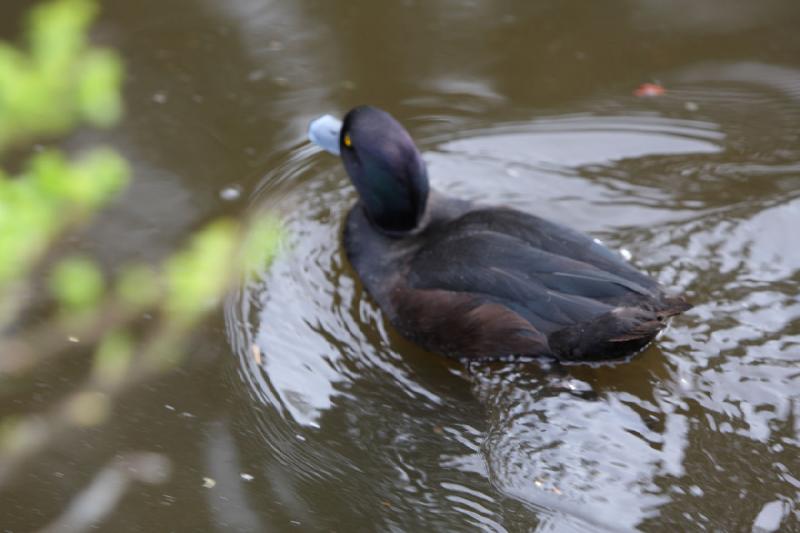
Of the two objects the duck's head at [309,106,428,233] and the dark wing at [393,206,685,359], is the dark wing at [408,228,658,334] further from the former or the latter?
the duck's head at [309,106,428,233]

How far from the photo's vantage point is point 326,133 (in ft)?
15.5

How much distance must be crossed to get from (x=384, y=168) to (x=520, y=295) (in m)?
0.94

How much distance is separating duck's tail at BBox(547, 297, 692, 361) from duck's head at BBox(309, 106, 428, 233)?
1012 millimetres

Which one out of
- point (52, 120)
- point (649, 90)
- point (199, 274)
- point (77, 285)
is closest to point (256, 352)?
point (199, 274)

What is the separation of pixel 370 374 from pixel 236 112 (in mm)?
2123

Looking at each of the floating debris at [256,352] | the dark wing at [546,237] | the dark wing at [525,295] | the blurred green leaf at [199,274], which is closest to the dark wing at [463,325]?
the dark wing at [525,295]

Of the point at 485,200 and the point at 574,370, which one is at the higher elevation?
the point at 485,200

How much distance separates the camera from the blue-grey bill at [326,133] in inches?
186

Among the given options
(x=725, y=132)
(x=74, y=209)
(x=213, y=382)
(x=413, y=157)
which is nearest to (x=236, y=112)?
(x=74, y=209)

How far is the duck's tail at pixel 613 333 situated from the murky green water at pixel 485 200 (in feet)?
0.44

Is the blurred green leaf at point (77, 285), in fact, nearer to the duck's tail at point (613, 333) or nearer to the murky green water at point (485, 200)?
the murky green water at point (485, 200)

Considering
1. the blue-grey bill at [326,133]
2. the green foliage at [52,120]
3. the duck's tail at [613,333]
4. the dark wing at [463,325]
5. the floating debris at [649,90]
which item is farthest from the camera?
the floating debris at [649,90]

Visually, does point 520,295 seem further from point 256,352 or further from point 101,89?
Result: point 101,89

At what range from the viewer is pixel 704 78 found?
5.78 m
